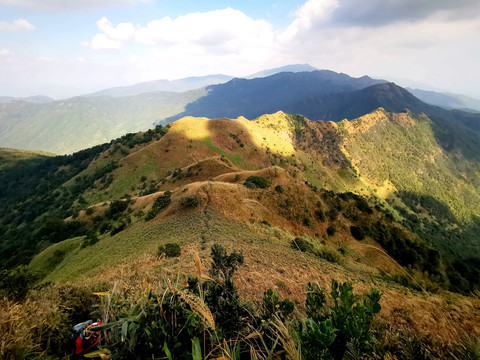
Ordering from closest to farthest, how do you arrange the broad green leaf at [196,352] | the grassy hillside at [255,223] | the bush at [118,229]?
the broad green leaf at [196,352]
the grassy hillside at [255,223]
the bush at [118,229]

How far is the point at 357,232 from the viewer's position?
3438 centimetres

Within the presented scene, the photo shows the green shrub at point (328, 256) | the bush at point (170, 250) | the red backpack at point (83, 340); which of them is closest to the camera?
the red backpack at point (83, 340)

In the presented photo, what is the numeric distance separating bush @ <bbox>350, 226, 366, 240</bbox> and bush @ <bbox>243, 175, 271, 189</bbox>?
15.1m

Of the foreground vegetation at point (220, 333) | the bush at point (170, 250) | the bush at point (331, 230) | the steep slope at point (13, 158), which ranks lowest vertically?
the steep slope at point (13, 158)

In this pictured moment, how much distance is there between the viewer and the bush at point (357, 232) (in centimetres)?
3383

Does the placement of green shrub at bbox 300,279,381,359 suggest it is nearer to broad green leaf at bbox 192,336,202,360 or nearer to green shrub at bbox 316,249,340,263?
broad green leaf at bbox 192,336,202,360

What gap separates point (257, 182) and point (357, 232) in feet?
56.8

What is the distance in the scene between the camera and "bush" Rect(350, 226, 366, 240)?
111 feet

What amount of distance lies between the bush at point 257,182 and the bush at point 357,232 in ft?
49.5

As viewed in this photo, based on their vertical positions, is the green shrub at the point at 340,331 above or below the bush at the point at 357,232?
above

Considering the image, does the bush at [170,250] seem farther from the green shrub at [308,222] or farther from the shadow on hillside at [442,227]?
the shadow on hillside at [442,227]

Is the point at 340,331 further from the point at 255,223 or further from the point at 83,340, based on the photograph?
the point at 255,223

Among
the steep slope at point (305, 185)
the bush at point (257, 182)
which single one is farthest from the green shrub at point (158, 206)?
the bush at point (257, 182)

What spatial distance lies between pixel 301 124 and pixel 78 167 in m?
116
